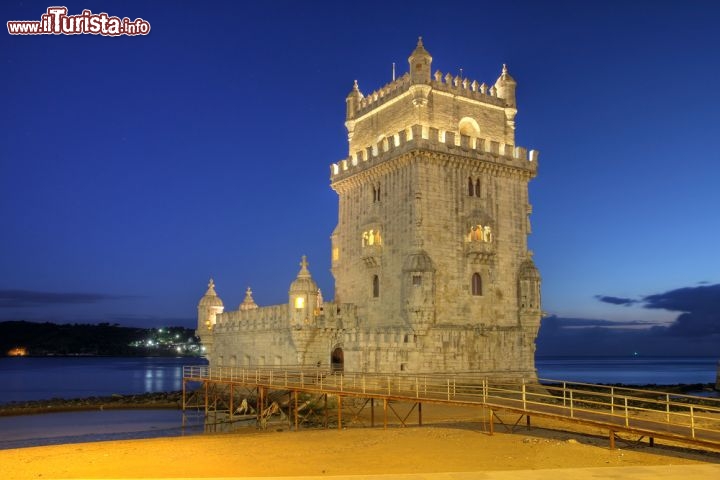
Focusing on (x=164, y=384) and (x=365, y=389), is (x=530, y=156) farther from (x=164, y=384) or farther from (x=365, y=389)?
(x=164, y=384)

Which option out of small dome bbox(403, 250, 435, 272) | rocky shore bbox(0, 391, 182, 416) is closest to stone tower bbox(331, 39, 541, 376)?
small dome bbox(403, 250, 435, 272)

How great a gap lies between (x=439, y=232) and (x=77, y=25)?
20.2 metres

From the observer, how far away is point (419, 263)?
119 ft

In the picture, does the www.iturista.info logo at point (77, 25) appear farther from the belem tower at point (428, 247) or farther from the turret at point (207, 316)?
the turret at point (207, 316)

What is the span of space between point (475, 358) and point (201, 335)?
79.2 ft

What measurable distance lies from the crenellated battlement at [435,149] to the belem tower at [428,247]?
0.23ft

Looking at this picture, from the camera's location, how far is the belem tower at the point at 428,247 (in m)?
36.6

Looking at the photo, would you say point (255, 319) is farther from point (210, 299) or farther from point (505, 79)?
point (505, 79)

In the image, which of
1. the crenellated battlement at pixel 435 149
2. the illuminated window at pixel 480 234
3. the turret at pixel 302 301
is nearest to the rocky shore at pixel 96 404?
the turret at pixel 302 301

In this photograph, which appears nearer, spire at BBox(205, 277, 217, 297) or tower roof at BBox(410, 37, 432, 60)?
Answer: tower roof at BBox(410, 37, 432, 60)

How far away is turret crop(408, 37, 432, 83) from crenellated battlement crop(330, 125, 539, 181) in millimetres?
3008

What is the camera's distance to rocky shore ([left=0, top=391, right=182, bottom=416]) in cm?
4975

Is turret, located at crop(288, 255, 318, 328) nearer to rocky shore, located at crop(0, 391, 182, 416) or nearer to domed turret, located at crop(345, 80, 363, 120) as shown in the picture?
domed turret, located at crop(345, 80, 363, 120)

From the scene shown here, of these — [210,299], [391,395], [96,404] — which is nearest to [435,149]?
[391,395]
